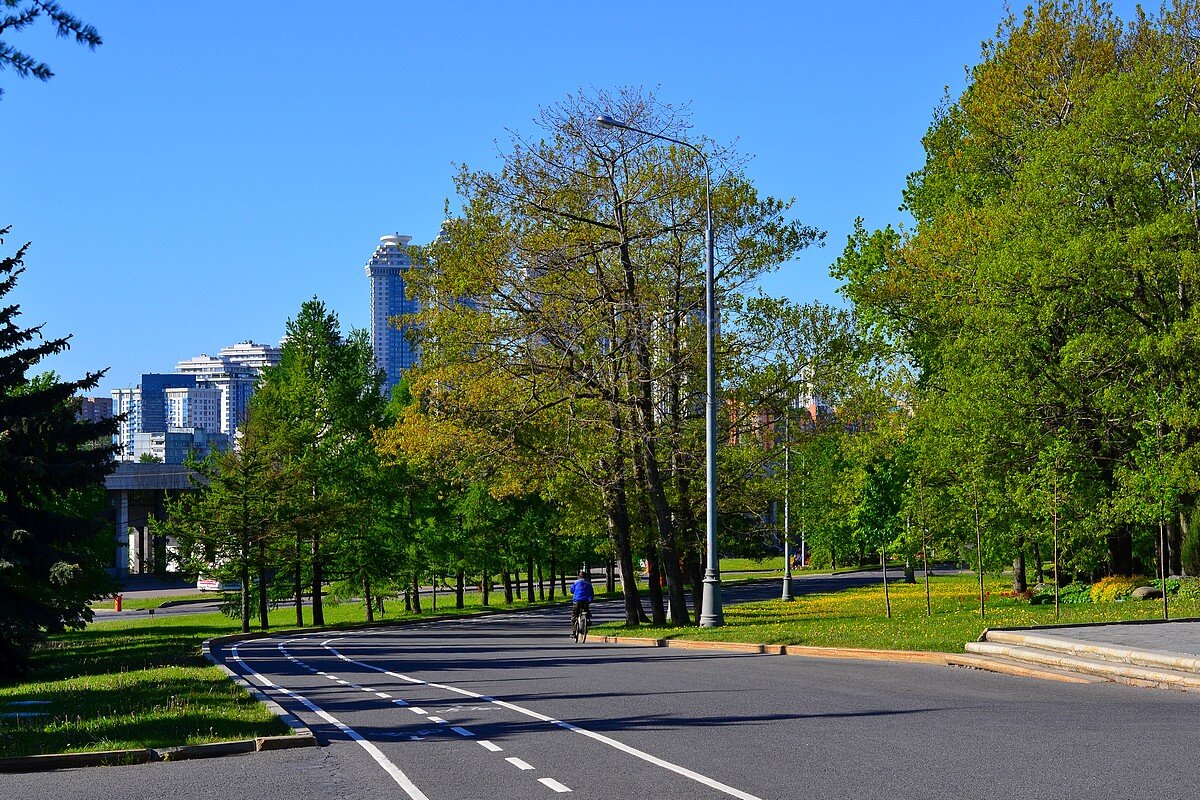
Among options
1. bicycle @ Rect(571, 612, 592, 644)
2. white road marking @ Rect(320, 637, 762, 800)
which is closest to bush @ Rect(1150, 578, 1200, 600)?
bicycle @ Rect(571, 612, 592, 644)

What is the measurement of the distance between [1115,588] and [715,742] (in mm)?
24170

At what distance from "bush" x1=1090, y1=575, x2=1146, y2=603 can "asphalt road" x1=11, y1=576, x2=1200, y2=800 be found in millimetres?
15791

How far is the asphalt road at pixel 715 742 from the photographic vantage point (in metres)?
9.30

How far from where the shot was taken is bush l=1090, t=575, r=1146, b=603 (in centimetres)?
3185

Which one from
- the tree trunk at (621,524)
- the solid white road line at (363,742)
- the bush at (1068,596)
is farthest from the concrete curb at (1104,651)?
the tree trunk at (621,524)

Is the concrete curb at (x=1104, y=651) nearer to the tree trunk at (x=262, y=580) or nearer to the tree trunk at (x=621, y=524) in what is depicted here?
the tree trunk at (x=621, y=524)

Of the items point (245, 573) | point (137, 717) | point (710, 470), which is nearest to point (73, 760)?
point (137, 717)

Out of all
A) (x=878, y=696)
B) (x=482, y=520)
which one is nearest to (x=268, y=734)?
(x=878, y=696)

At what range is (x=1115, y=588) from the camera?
3225 cm

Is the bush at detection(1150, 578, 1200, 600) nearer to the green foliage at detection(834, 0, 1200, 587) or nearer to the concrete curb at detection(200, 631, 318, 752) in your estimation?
the green foliage at detection(834, 0, 1200, 587)

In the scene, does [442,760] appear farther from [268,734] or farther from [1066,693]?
[1066,693]

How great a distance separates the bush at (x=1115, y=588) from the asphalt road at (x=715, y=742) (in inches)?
622

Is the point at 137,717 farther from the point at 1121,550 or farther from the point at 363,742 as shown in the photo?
the point at 1121,550

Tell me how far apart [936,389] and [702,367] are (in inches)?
343
